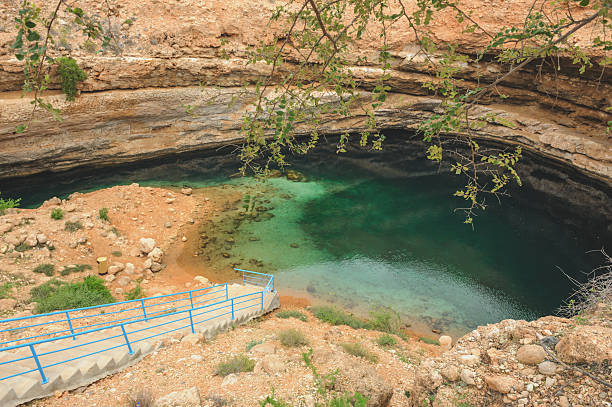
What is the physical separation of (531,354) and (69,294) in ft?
34.5

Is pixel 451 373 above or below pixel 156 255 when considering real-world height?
above

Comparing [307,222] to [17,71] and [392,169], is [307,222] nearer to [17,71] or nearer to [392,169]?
[392,169]

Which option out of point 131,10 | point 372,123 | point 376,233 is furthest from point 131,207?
point 372,123

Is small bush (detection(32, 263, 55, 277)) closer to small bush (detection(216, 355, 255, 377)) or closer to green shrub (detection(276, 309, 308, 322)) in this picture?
green shrub (detection(276, 309, 308, 322))

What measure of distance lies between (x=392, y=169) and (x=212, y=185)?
38.4 ft

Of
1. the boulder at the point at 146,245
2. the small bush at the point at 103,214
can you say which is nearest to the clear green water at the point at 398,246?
the boulder at the point at 146,245

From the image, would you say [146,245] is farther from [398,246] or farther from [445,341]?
[445,341]

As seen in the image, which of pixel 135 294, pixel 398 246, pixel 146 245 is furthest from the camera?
pixel 398 246

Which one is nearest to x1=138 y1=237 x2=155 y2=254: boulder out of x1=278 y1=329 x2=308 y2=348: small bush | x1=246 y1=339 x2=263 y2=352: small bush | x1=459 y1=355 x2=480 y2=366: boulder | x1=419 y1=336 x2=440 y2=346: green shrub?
x1=246 y1=339 x2=263 y2=352: small bush

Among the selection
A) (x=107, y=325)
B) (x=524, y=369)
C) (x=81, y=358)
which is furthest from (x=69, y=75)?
(x=524, y=369)

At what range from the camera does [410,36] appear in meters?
23.7

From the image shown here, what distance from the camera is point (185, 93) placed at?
20.0 meters

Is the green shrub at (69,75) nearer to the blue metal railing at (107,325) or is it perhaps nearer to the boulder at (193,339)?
the blue metal railing at (107,325)

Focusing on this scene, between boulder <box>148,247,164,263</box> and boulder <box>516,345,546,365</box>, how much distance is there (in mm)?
11765
